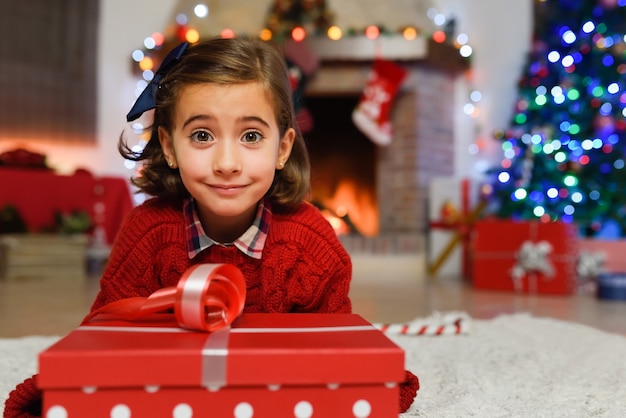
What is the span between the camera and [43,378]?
0.55m

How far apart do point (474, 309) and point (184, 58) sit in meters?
1.45

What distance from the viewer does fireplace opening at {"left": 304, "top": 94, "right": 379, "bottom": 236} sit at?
180 inches

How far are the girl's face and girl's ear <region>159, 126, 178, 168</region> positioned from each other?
0.05m

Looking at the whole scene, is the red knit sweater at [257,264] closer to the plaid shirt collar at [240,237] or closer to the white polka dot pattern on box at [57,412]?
the plaid shirt collar at [240,237]

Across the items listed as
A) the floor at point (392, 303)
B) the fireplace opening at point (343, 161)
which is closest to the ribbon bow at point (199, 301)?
the floor at point (392, 303)

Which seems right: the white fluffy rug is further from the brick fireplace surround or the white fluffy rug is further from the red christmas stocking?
the red christmas stocking

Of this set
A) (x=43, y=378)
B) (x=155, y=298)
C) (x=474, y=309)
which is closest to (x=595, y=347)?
(x=474, y=309)

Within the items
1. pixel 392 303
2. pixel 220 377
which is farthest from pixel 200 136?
pixel 392 303

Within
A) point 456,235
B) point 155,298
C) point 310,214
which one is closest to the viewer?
point 155,298

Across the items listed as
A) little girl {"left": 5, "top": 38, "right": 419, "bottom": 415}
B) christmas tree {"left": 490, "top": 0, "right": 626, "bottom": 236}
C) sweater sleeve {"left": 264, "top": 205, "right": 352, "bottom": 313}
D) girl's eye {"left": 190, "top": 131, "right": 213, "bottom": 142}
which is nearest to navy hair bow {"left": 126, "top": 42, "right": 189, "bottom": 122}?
little girl {"left": 5, "top": 38, "right": 419, "bottom": 415}

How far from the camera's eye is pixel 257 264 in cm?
95

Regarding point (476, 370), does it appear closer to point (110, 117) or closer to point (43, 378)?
point (43, 378)

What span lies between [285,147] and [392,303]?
130 centimetres

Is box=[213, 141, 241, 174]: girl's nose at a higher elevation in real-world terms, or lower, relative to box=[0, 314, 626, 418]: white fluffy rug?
higher
